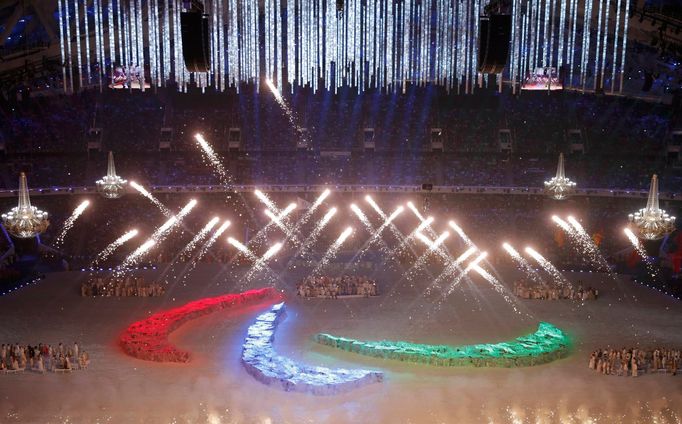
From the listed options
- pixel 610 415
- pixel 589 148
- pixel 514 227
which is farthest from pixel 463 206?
pixel 610 415

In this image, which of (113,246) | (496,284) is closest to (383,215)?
(496,284)

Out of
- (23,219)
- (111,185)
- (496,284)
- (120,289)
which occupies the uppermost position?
(111,185)

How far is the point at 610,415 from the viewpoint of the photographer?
64.1 ft

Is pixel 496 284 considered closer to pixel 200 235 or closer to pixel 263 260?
pixel 263 260

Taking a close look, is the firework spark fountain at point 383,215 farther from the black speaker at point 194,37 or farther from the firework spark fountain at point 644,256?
the black speaker at point 194,37

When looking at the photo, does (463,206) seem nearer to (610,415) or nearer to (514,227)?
(514,227)

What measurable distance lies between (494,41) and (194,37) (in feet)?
24.1

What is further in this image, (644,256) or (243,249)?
(243,249)

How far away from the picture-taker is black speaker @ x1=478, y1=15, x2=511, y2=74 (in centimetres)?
1916

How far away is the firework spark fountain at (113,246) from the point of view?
118 ft

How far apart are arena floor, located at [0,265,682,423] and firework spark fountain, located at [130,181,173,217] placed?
8.50 m

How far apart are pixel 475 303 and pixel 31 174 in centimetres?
2408

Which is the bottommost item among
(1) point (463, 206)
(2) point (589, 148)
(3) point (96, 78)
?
(1) point (463, 206)

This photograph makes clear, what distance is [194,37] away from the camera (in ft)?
61.7
